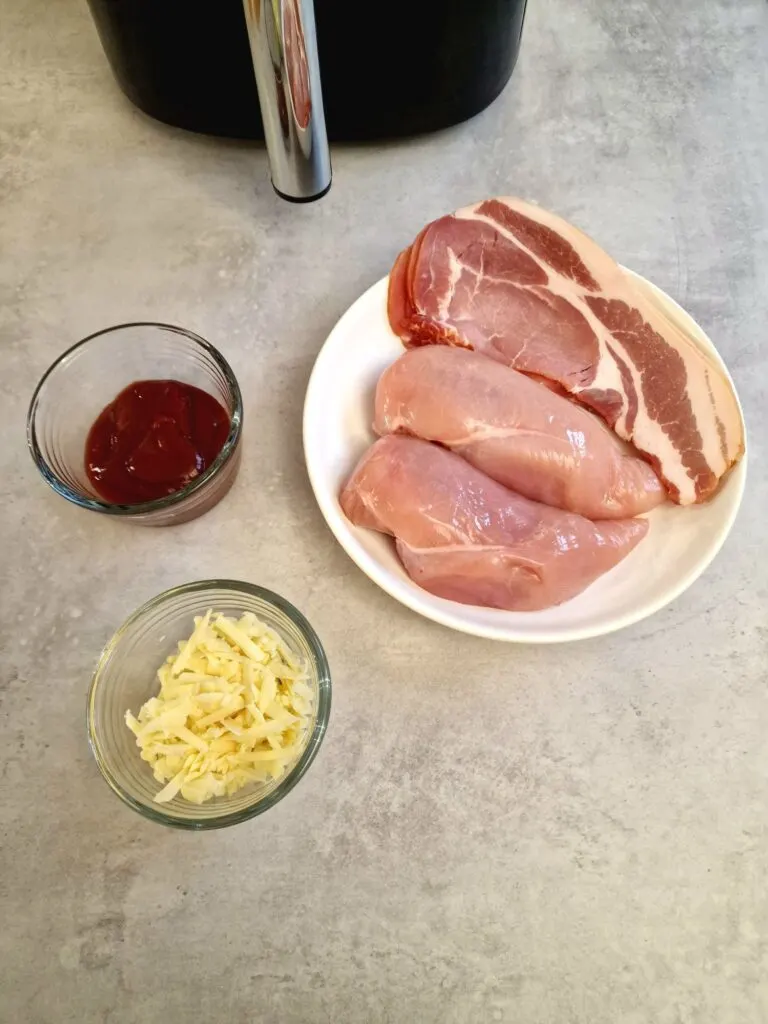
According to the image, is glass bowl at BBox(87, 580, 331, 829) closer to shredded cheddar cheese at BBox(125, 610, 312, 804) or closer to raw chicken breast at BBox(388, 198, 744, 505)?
shredded cheddar cheese at BBox(125, 610, 312, 804)

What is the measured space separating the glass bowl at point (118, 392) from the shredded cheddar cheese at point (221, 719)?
0.15 metres

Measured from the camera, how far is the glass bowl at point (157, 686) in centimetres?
71

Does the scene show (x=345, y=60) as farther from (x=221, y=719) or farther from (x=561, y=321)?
(x=221, y=719)

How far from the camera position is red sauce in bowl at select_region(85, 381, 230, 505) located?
31.7 inches

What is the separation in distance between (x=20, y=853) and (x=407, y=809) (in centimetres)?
38

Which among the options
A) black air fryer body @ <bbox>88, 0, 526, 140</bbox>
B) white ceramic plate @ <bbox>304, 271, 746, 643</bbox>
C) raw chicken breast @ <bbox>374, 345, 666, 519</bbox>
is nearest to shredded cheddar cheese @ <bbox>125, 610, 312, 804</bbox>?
white ceramic plate @ <bbox>304, 271, 746, 643</bbox>

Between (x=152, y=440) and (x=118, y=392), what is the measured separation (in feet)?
0.36

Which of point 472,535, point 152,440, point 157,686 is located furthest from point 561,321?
point 157,686

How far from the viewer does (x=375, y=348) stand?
0.91 m

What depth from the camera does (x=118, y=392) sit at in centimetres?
88

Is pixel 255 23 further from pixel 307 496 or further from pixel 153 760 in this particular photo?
pixel 153 760

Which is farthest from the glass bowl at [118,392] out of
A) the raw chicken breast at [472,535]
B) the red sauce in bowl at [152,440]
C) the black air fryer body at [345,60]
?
the black air fryer body at [345,60]

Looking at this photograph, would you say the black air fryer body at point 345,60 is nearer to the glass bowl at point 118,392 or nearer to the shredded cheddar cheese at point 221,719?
the glass bowl at point 118,392

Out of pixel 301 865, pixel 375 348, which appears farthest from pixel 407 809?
pixel 375 348
